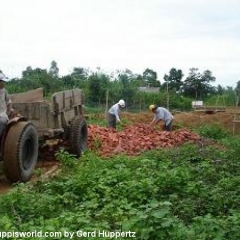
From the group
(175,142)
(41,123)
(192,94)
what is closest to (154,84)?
(192,94)

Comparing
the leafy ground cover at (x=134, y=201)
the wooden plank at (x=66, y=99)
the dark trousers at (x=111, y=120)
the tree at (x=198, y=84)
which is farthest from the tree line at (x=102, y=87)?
the leafy ground cover at (x=134, y=201)

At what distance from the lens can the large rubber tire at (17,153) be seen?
7.17 meters

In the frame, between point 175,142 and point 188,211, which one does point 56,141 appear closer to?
point 175,142

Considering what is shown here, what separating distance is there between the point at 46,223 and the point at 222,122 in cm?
2336

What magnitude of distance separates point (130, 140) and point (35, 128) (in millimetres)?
4226

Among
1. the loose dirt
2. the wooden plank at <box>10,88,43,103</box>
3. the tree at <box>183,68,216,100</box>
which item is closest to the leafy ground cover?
the loose dirt

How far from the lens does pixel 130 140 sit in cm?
1187

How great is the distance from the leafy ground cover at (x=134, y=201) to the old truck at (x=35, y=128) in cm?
59

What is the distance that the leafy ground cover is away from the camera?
4121 millimetres

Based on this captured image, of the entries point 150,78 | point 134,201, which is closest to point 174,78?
point 150,78

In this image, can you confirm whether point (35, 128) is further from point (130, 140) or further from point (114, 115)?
point (114, 115)

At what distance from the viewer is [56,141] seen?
402 inches

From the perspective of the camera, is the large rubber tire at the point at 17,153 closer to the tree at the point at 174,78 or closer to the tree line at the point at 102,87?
the tree line at the point at 102,87

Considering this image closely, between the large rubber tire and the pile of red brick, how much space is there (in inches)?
116
